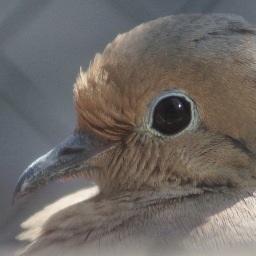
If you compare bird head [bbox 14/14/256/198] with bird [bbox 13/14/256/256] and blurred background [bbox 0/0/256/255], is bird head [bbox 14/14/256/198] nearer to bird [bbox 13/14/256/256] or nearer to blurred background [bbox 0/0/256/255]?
bird [bbox 13/14/256/256]

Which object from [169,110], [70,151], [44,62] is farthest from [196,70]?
[44,62]

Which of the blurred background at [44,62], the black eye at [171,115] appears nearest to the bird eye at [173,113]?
the black eye at [171,115]

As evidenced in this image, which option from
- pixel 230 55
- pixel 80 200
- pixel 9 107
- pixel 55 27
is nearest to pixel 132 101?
pixel 230 55

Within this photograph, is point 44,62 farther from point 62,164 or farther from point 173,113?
point 173,113

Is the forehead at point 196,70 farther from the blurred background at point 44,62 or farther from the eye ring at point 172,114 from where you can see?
the blurred background at point 44,62

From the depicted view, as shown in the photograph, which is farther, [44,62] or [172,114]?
[44,62]

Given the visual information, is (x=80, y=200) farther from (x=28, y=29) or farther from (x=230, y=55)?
(x=28, y=29)

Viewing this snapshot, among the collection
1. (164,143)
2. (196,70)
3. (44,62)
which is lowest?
(164,143)
